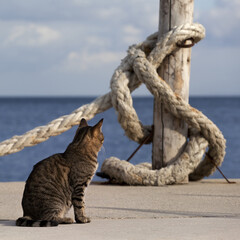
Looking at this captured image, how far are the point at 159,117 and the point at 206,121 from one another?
1.50ft

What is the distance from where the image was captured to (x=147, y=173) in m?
5.76

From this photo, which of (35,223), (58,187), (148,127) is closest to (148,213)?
(58,187)

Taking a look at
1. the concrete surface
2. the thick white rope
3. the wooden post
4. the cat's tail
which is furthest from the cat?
the wooden post

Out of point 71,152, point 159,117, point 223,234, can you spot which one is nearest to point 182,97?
point 159,117

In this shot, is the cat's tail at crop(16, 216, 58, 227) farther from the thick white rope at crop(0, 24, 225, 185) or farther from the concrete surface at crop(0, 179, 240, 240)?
the thick white rope at crop(0, 24, 225, 185)

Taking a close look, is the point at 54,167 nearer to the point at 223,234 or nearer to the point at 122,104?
the point at 223,234

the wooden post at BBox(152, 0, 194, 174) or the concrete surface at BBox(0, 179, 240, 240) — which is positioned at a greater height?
the wooden post at BBox(152, 0, 194, 174)

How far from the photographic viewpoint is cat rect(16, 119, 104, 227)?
3674 mm

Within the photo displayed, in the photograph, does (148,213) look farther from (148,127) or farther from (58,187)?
(148,127)

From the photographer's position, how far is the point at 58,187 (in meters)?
3.74

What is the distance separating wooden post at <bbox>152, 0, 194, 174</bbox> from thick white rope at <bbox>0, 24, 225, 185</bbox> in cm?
9

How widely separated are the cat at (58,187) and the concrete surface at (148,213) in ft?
0.35

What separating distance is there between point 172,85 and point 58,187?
2490 millimetres

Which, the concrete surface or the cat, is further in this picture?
the cat
